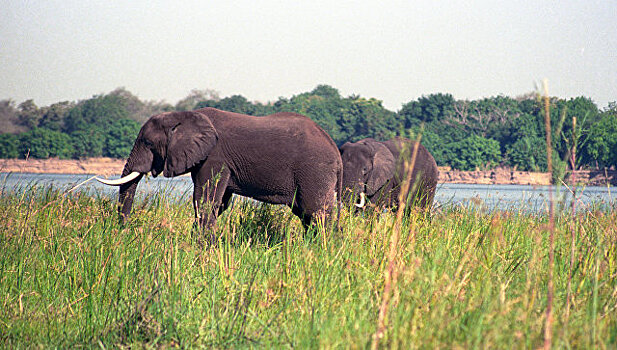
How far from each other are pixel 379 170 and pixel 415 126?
67992 millimetres

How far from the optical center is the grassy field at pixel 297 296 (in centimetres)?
305

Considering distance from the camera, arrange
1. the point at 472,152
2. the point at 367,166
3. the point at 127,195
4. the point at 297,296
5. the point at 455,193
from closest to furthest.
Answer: the point at 297,296
the point at 127,195
the point at 367,166
the point at 455,193
the point at 472,152

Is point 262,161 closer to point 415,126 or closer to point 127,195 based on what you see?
point 127,195

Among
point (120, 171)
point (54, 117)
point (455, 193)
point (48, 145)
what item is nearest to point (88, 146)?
Result: point (48, 145)

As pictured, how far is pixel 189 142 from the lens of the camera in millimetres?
7000

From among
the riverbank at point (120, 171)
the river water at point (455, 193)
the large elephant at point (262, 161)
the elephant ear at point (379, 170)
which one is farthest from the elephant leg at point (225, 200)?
the riverbank at point (120, 171)

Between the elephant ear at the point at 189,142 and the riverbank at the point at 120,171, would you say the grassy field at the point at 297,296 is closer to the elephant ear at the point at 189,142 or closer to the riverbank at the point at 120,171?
the elephant ear at the point at 189,142

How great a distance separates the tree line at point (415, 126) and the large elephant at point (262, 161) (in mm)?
40934

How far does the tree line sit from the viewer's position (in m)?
57.2

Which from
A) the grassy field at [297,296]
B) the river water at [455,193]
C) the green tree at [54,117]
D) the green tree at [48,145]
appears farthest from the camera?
the green tree at [54,117]

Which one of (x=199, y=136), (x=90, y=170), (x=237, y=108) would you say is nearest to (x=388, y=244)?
(x=199, y=136)

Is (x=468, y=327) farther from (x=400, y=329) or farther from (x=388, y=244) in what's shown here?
(x=388, y=244)

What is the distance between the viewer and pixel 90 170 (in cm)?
6438

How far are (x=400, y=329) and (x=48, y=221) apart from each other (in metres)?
4.32
